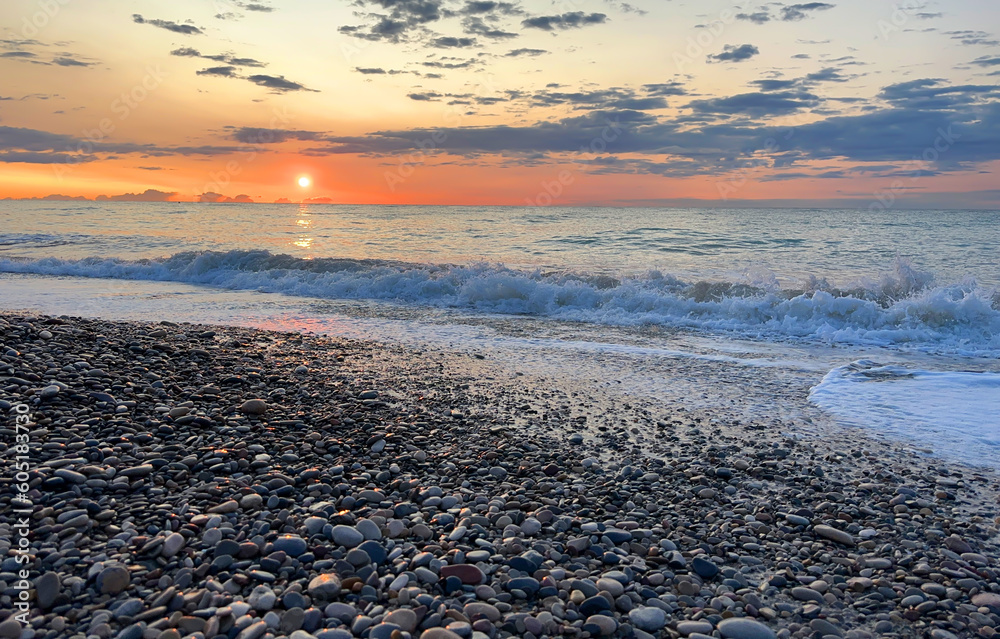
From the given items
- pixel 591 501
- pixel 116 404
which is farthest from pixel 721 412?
pixel 116 404

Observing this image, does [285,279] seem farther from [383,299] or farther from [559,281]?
[559,281]

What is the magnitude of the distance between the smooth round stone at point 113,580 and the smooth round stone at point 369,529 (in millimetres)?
1192

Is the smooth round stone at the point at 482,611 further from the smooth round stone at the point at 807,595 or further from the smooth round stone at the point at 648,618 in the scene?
the smooth round stone at the point at 807,595

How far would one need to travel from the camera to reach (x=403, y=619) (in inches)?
111

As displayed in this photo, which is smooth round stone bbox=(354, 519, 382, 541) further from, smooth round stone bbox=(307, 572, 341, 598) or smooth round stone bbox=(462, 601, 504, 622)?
smooth round stone bbox=(462, 601, 504, 622)

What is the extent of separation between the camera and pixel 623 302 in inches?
557

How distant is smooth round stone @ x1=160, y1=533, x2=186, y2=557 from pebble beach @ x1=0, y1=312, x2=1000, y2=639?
0.01 m

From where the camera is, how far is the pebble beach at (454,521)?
2922mm

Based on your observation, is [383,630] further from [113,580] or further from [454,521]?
[113,580]

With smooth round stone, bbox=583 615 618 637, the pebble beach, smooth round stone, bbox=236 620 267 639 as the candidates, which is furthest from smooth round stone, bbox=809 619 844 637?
smooth round stone, bbox=236 620 267 639

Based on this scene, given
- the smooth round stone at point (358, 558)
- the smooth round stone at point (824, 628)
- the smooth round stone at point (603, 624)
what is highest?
the smooth round stone at point (358, 558)

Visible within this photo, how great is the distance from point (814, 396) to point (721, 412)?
5.07 ft

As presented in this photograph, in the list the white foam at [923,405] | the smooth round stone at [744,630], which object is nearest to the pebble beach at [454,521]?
the smooth round stone at [744,630]

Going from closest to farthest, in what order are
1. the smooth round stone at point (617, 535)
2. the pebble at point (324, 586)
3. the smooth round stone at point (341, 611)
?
1. the smooth round stone at point (341, 611)
2. the pebble at point (324, 586)
3. the smooth round stone at point (617, 535)
